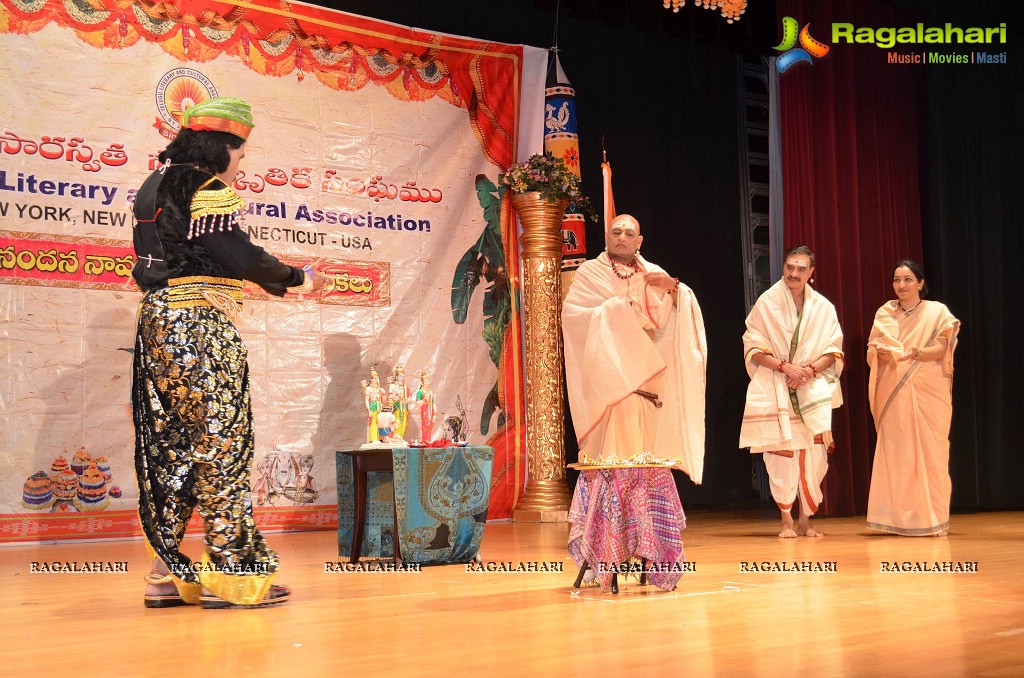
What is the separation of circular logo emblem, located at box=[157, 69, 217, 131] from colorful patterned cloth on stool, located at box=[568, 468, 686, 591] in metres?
4.17

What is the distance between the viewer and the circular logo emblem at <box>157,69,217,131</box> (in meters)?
7.04

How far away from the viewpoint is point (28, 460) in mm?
6387

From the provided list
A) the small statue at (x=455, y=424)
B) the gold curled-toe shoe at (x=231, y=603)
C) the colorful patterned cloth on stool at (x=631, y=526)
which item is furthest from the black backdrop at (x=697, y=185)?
the gold curled-toe shoe at (x=231, y=603)

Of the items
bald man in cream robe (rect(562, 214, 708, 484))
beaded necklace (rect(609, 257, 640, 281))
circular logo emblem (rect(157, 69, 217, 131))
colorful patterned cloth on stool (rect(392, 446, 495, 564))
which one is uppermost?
circular logo emblem (rect(157, 69, 217, 131))

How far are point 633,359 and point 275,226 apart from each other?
12.0 feet

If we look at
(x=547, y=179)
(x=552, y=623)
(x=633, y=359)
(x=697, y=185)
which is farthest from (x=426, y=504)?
(x=697, y=185)

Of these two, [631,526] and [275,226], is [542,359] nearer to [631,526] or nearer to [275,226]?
[275,226]

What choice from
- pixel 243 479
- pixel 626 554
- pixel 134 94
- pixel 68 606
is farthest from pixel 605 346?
pixel 134 94

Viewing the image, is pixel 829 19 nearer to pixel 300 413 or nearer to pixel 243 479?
→ pixel 300 413

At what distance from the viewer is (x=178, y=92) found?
23.3ft

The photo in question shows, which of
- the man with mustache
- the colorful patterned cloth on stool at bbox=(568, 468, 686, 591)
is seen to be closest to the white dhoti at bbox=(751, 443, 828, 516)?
the man with mustache

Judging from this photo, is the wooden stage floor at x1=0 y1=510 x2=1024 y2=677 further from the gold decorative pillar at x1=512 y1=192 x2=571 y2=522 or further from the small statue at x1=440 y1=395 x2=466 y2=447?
the gold decorative pillar at x1=512 y1=192 x2=571 y2=522

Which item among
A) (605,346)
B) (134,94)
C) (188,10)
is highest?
(188,10)

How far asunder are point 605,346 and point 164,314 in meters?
1.67
